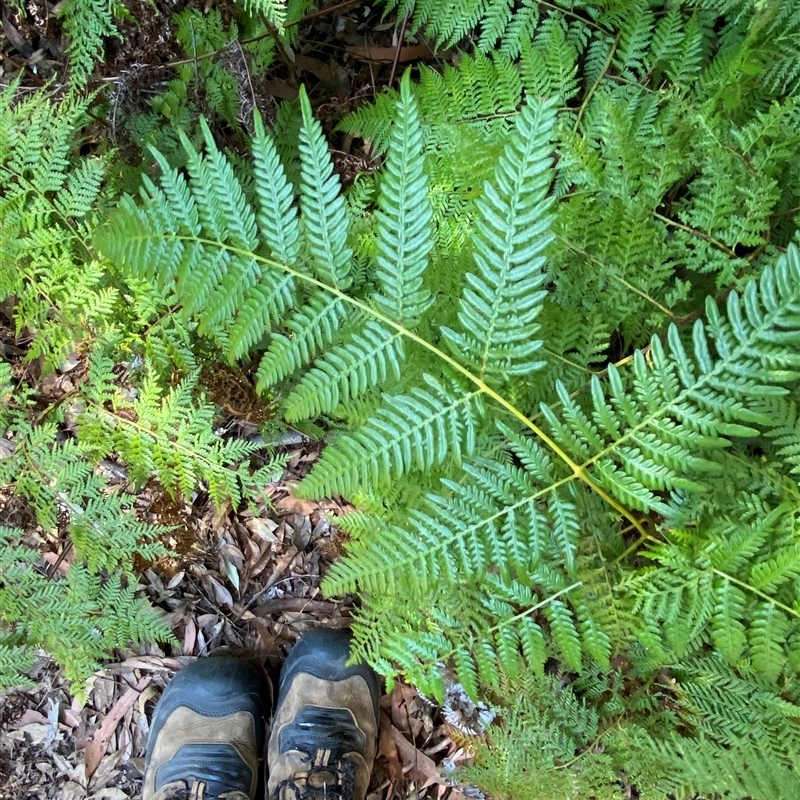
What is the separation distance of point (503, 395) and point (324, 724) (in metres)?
1.72

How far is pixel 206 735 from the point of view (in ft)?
8.73

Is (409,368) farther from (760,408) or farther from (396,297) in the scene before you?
(760,408)

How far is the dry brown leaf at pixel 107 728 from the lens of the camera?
9.21ft

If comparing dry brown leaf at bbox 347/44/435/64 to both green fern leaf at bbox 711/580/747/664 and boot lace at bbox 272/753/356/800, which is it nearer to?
green fern leaf at bbox 711/580/747/664

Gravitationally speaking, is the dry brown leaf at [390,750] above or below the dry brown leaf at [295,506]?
below

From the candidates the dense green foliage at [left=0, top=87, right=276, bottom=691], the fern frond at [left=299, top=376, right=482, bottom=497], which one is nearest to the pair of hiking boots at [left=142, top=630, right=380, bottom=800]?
the dense green foliage at [left=0, top=87, right=276, bottom=691]

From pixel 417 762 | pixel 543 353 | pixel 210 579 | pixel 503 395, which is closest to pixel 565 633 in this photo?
pixel 503 395

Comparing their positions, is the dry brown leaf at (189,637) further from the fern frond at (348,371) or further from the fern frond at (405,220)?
the fern frond at (405,220)

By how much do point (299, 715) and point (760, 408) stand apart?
2059 mm

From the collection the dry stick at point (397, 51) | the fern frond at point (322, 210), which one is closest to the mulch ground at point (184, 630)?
the fern frond at point (322, 210)

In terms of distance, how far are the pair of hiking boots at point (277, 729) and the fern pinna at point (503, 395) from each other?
1120mm

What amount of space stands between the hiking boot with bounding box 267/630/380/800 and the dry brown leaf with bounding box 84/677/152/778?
65 centimetres

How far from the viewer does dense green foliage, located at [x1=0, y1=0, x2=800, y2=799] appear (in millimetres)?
1374

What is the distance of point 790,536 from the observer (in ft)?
4.96
